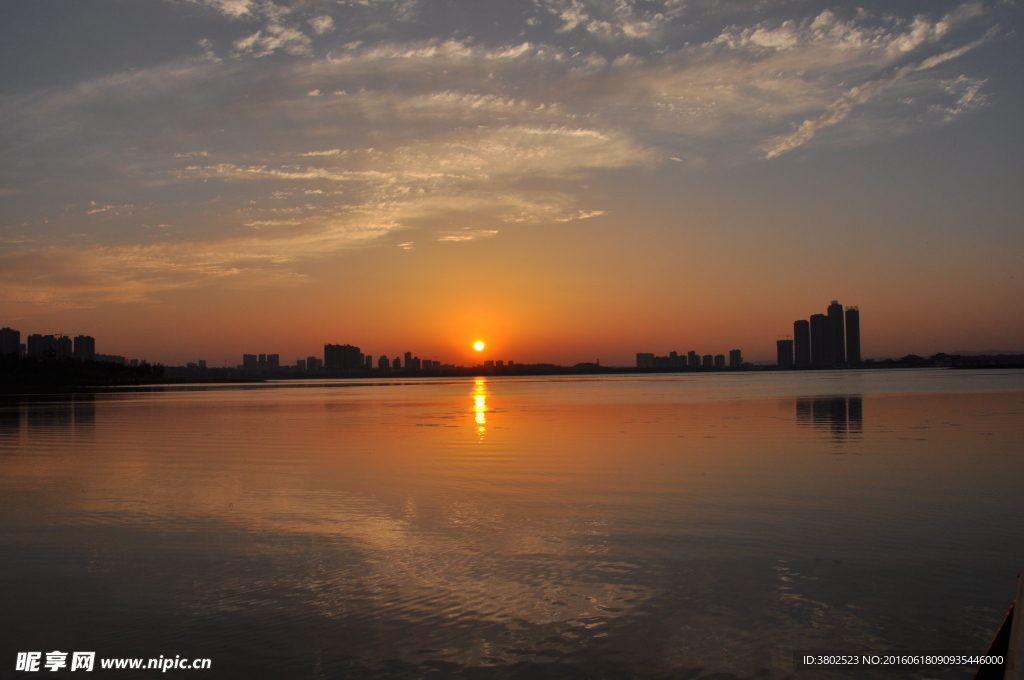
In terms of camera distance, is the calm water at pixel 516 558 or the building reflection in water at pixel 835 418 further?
the building reflection in water at pixel 835 418

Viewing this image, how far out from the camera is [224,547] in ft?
35.4

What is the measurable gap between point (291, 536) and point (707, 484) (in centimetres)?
868

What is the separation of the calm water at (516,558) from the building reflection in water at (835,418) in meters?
3.99

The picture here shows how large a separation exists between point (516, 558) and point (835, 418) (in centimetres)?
2603

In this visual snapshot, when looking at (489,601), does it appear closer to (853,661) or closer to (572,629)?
(572,629)

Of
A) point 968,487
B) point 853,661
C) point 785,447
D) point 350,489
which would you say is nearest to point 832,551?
point 853,661

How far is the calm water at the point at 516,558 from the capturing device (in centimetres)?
702

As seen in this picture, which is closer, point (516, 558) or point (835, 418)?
point (516, 558)

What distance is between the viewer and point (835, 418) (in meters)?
31.8

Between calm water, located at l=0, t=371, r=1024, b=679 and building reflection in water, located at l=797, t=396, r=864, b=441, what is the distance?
3.99 metres

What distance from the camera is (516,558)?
9914 mm

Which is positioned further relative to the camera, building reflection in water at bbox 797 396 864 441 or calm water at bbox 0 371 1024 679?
building reflection in water at bbox 797 396 864 441

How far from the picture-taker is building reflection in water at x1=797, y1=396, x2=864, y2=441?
83.6ft

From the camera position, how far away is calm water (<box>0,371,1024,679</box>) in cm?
702
